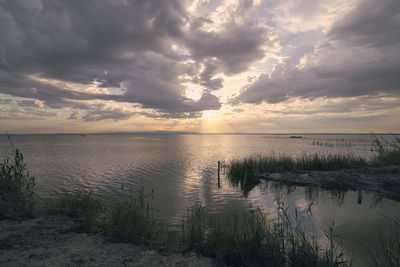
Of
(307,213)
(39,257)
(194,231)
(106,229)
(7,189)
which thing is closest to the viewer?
(39,257)

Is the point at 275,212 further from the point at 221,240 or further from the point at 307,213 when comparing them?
the point at 221,240

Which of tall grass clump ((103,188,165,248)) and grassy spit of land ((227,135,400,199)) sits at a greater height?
tall grass clump ((103,188,165,248))

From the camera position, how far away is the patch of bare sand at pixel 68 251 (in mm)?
5359

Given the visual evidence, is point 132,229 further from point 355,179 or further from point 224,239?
point 355,179

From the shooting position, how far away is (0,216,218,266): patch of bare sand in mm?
5359

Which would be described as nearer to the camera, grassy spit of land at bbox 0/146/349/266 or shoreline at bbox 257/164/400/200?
grassy spit of land at bbox 0/146/349/266

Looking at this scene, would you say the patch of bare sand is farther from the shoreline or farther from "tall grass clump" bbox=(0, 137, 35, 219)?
the shoreline

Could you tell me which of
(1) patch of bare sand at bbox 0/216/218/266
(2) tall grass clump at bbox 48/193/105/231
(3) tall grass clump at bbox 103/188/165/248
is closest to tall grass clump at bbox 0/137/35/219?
(1) patch of bare sand at bbox 0/216/218/266

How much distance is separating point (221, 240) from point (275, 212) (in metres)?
7.59

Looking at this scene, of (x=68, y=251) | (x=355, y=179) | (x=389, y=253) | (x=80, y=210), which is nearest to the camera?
(x=68, y=251)

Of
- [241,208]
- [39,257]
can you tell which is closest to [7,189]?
[39,257]

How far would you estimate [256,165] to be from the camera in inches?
906

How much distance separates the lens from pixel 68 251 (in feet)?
19.3

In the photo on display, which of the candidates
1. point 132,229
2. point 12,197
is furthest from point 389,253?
point 12,197
